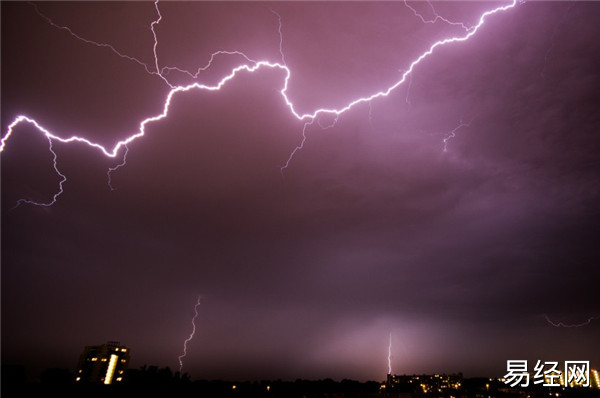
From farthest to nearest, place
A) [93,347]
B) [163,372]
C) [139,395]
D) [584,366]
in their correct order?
1. [93,347]
2. [163,372]
3. [584,366]
4. [139,395]

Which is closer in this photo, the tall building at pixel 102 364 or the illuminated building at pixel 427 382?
the tall building at pixel 102 364

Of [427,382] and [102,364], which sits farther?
[427,382]

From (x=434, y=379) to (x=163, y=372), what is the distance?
6710 centimetres

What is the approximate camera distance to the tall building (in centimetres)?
3419

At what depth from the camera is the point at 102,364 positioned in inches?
1371

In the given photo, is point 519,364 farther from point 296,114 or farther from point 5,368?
point 5,368

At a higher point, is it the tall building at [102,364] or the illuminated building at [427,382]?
the tall building at [102,364]

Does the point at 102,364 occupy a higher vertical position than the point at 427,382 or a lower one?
higher

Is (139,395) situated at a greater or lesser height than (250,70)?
lesser

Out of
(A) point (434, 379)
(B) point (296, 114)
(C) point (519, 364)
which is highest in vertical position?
(B) point (296, 114)

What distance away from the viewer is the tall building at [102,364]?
112ft

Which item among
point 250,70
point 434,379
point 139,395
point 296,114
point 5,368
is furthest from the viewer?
point 434,379

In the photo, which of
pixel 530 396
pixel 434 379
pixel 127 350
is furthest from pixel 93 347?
pixel 434 379

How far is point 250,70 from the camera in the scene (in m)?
10.6
